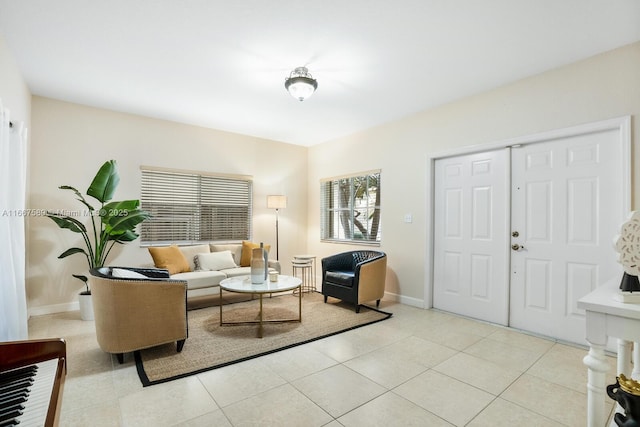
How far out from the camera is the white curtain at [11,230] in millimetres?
2178

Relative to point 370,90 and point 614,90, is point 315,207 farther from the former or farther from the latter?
point 614,90

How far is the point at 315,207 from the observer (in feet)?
19.9

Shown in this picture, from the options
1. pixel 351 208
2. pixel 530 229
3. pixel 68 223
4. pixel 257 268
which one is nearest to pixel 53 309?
pixel 68 223

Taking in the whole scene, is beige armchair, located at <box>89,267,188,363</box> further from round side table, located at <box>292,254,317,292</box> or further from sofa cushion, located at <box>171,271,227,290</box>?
round side table, located at <box>292,254,317,292</box>

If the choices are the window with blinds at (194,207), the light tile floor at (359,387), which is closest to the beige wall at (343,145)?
the window with blinds at (194,207)

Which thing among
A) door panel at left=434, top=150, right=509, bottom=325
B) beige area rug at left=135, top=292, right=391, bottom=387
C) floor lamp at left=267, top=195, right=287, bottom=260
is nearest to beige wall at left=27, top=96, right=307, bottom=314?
floor lamp at left=267, top=195, right=287, bottom=260

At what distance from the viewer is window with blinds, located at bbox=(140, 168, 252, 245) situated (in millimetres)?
4578

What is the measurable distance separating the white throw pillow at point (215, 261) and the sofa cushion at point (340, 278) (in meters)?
1.45

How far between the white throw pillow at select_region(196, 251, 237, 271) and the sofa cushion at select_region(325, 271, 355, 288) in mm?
1452

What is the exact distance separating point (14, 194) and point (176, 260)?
1954mm

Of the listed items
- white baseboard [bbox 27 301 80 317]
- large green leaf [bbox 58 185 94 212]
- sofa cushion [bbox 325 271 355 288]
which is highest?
large green leaf [bbox 58 185 94 212]

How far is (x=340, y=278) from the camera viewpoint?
413cm

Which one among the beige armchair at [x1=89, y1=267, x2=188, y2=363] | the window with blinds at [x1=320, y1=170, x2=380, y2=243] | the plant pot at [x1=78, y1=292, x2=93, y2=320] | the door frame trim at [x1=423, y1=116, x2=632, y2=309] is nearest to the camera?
the beige armchair at [x1=89, y1=267, x2=188, y2=363]

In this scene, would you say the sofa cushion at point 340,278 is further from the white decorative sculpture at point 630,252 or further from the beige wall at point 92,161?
the white decorative sculpture at point 630,252
